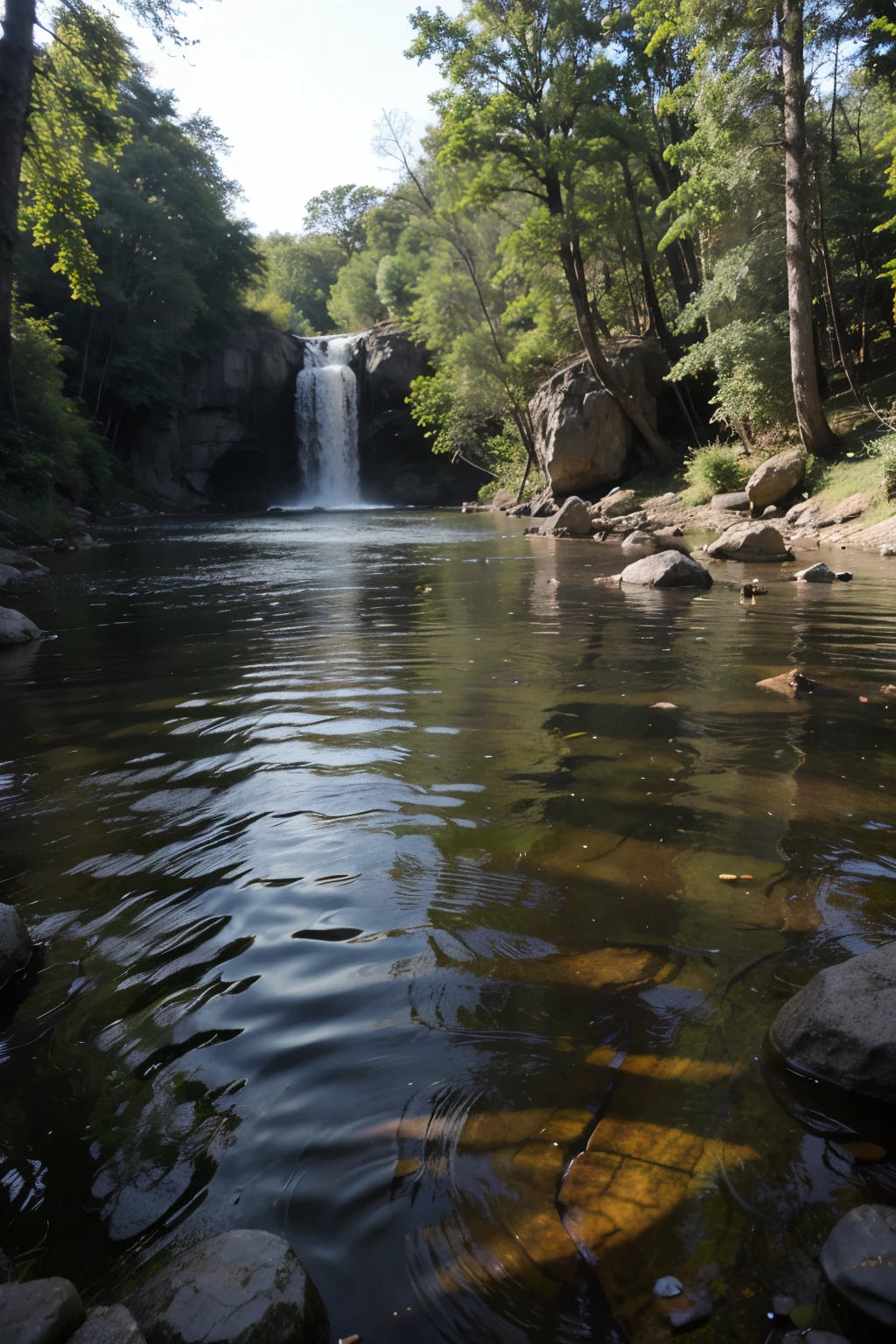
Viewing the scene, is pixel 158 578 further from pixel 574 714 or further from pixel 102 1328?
pixel 102 1328

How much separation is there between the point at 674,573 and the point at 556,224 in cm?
1356

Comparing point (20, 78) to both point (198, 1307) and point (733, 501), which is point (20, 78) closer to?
point (733, 501)

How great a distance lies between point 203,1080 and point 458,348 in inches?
1243

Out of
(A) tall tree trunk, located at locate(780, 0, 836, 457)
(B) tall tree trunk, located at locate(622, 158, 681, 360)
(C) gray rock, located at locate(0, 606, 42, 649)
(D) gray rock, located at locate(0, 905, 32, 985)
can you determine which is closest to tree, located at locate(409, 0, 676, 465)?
(B) tall tree trunk, located at locate(622, 158, 681, 360)

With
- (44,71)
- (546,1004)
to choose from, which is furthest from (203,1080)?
(44,71)

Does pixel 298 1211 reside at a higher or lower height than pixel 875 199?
lower

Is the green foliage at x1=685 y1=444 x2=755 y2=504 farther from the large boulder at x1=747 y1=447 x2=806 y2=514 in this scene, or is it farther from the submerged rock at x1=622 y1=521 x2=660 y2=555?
the submerged rock at x1=622 y1=521 x2=660 y2=555

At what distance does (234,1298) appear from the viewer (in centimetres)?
147

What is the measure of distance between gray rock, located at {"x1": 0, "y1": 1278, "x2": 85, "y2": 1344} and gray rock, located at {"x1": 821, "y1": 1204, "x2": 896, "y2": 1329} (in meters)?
1.36

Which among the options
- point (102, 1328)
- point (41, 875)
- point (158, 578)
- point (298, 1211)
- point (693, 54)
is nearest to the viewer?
point (102, 1328)

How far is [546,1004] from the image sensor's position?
98.3 inches

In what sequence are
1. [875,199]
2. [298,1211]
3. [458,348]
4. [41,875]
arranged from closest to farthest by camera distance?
[298,1211] → [41,875] → [875,199] → [458,348]

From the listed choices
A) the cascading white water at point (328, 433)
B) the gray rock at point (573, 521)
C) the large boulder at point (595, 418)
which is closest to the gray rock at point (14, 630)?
the gray rock at point (573, 521)

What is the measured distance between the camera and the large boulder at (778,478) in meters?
16.8
